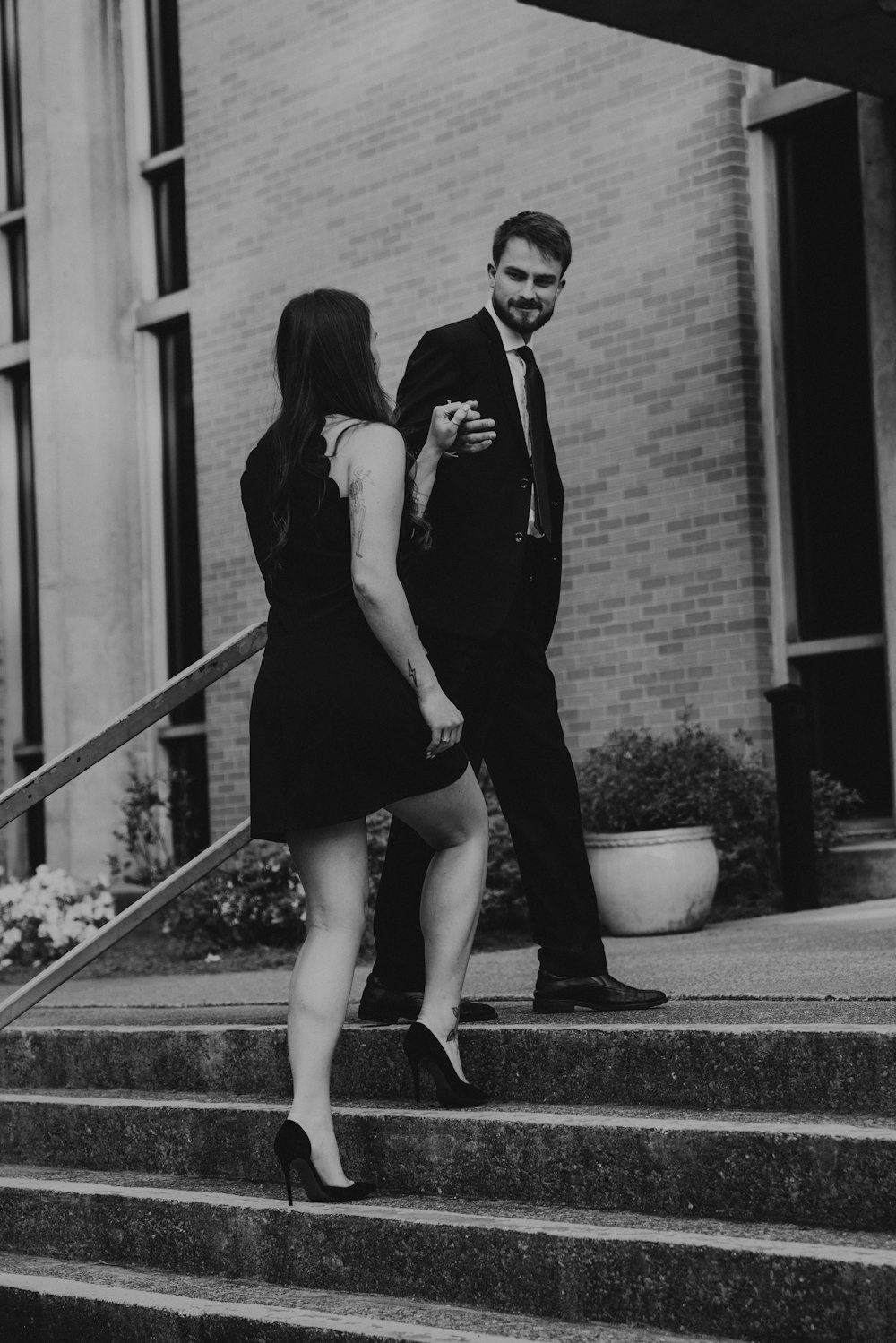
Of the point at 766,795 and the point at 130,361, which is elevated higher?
the point at 130,361

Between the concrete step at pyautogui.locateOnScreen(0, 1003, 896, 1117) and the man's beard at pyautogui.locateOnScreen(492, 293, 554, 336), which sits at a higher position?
the man's beard at pyautogui.locateOnScreen(492, 293, 554, 336)

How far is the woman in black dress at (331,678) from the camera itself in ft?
12.0

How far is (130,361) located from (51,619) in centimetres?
196

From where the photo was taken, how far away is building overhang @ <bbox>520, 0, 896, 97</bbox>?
23.8 feet

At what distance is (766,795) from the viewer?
8500 mm

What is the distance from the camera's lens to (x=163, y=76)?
42.2 feet

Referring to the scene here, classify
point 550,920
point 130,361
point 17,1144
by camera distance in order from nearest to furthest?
1. point 550,920
2. point 17,1144
3. point 130,361

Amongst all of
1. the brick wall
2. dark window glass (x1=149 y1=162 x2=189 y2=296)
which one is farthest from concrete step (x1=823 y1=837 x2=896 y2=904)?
dark window glass (x1=149 y1=162 x2=189 y2=296)

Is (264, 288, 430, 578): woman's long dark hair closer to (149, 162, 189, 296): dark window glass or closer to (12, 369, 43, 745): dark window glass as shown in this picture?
(149, 162, 189, 296): dark window glass

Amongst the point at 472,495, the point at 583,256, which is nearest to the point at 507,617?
the point at 472,495

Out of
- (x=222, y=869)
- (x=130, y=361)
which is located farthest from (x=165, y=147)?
(x=222, y=869)

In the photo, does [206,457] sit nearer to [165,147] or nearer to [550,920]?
[165,147]

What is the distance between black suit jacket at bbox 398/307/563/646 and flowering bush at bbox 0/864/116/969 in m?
6.28

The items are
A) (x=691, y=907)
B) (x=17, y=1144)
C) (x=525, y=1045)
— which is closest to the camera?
(x=525, y=1045)
